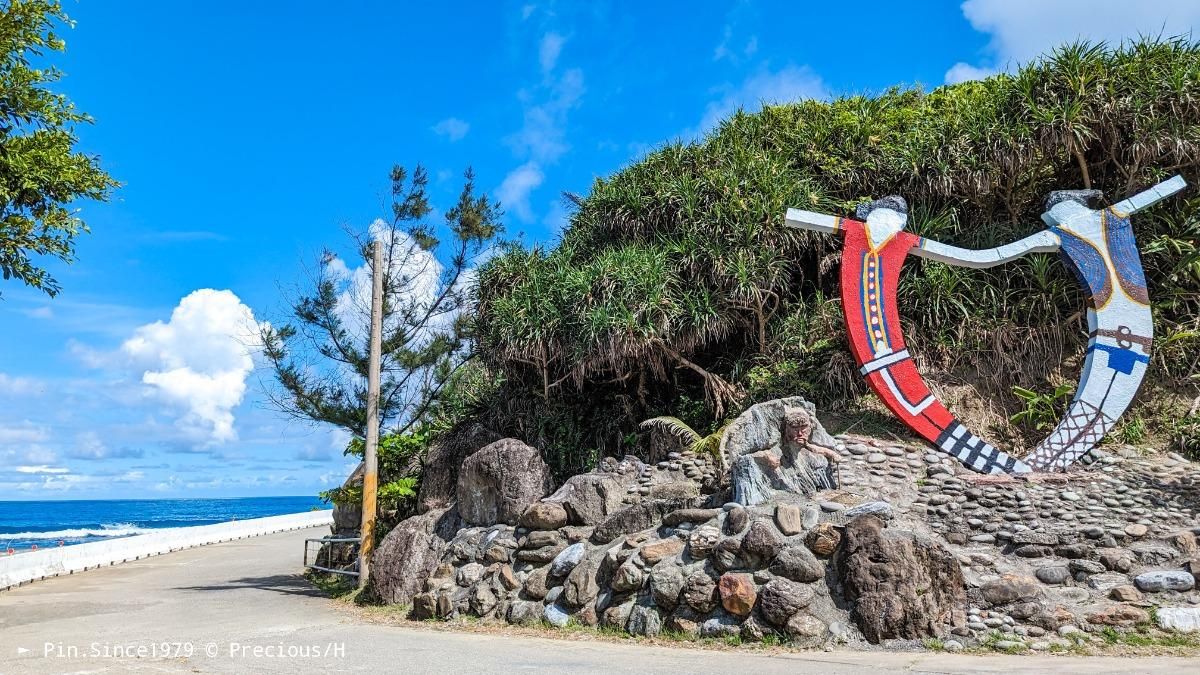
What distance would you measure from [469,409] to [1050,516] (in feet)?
31.2

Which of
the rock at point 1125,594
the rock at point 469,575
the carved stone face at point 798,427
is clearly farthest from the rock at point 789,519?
the rock at point 469,575

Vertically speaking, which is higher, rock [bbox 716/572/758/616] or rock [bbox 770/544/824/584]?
rock [bbox 770/544/824/584]

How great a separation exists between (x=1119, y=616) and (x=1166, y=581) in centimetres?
69

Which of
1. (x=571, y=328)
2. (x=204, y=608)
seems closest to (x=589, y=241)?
(x=571, y=328)

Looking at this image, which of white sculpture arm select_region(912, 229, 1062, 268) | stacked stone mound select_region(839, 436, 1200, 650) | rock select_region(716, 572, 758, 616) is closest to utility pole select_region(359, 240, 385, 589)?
rock select_region(716, 572, 758, 616)

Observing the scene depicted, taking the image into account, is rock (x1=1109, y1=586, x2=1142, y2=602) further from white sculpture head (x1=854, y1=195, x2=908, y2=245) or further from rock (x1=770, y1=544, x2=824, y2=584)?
white sculpture head (x1=854, y1=195, x2=908, y2=245)

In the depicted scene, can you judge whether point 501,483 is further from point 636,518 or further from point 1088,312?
point 1088,312

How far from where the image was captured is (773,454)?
9.58m

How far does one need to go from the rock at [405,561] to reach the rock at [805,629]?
5179mm

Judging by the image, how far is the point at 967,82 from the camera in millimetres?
17781

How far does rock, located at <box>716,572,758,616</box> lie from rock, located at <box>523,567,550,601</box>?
90.2 inches

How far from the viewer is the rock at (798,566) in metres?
7.83

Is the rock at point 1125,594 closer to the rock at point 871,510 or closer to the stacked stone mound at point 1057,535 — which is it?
the stacked stone mound at point 1057,535

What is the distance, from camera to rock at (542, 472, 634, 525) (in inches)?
407
